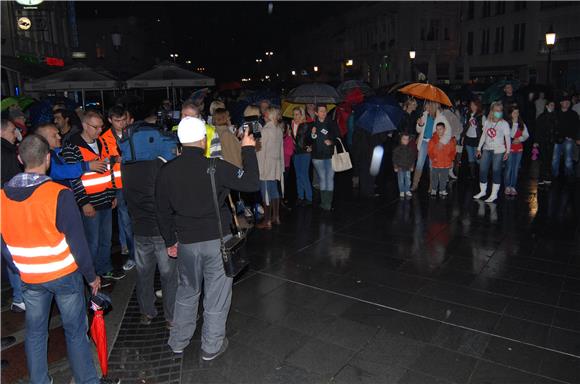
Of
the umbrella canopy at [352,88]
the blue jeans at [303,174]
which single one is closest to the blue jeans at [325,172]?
the blue jeans at [303,174]

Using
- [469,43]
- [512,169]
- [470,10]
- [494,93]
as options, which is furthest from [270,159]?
[470,10]

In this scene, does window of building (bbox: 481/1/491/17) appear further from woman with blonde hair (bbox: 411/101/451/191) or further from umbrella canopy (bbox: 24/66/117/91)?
umbrella canopy (bbox: 24/66/117/91)

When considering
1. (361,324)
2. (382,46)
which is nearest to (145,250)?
(361,324)

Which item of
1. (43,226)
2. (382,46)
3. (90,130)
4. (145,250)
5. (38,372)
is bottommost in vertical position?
(38,372)

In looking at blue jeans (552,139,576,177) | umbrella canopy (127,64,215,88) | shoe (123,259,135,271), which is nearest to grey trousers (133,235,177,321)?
shoe (123,259,135,271)

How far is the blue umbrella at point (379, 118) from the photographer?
9641 mm

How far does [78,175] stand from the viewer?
5371 mm

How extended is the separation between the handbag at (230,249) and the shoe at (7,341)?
7.82 feet

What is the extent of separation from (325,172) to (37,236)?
6.30 m

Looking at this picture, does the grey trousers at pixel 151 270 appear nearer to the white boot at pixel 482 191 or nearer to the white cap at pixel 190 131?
the white cap at pixel 190 131

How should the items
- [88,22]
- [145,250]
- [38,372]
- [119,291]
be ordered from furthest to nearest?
[88,22], [119,291], [145,250], [38,372]

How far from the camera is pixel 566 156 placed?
11.4 meters

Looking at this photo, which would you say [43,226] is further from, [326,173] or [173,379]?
[326,173]

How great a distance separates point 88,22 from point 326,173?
40882 millimetres
